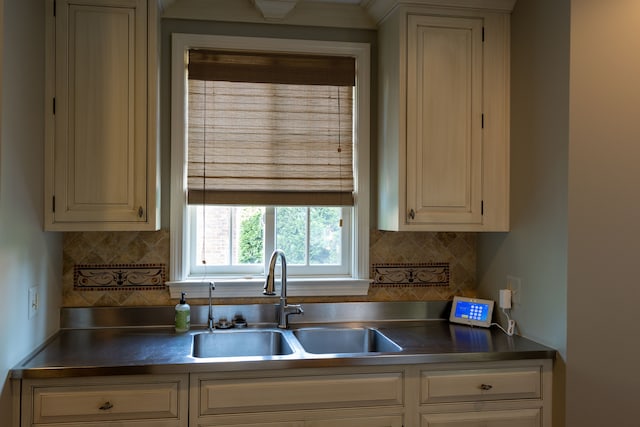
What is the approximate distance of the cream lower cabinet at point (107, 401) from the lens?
1.94 meters

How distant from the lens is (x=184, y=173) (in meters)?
2.65

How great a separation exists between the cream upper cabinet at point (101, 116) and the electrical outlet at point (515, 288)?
1.62 meters

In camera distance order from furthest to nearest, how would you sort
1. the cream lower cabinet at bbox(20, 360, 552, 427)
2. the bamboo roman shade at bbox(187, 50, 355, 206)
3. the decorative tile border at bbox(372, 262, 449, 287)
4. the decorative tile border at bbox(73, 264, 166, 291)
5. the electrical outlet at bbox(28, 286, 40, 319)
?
the decorative tile border at bbox(372, 262, 449, 287), the bamboo roman shade at bbox(187, 50, 355, 206), the decorative tile border at bbox(73, 264, 166, 291), the electrical outlet at bbox(28, 286, 40, 319), the cream lower cabinet at bbox(20, 360, 552, 427)

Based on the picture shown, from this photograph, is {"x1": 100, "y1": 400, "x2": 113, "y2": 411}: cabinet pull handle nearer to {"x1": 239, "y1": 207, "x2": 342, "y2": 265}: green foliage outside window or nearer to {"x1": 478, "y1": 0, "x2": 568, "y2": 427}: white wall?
{"x1": 239, "y1": 207, "x2": 342, "y2": 265}: green foliage outside window

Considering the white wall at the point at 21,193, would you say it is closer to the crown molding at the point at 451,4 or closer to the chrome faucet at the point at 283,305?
the chrome faucet at the point at 283,305

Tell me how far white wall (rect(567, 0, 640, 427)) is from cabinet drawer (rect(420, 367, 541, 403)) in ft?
0.49

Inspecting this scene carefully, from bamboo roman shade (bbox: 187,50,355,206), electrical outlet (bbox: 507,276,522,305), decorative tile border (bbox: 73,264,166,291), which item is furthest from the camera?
bamboo roman shade (bbox: 187,50,355,206)

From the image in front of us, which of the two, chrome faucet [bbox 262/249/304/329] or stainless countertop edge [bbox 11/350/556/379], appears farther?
chrome faucet [bbox 262/249/304/329]

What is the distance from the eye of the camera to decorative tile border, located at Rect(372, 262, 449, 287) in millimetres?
2820

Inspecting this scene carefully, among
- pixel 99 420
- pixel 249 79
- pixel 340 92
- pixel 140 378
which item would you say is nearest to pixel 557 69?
pixel 340 92

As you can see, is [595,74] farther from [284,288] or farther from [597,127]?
[284,288]

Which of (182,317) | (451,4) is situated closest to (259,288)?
(182,317)

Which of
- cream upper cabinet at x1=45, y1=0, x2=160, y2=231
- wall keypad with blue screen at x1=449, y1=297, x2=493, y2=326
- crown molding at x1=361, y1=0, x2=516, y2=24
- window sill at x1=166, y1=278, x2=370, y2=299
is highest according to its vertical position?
crown molding at x1=361, y1=0, x2=516, y2=24

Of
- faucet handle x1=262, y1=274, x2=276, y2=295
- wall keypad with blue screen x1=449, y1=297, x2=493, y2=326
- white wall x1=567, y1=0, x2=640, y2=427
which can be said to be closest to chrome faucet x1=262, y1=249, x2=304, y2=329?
faucet handle x1=262, y1=274, x2=276, y2=295
